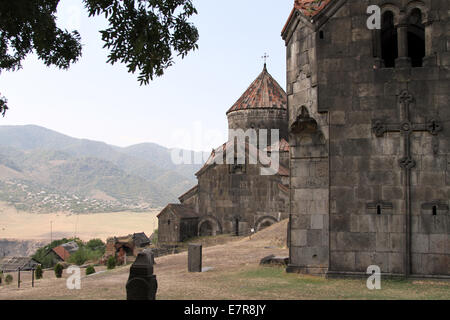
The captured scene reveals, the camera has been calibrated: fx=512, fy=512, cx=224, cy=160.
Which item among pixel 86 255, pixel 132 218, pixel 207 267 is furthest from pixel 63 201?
pixel 207 267

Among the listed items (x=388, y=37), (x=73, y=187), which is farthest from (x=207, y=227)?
(x=73, y=187)

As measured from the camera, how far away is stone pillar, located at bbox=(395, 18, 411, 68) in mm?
12344

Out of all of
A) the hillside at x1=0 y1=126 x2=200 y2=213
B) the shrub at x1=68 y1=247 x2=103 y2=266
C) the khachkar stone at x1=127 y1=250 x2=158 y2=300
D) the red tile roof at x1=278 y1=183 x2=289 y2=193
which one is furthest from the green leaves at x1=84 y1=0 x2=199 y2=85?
the hillside at x1=0 y1=126 x2=200 y2=213

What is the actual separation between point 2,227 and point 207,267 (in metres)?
82.4

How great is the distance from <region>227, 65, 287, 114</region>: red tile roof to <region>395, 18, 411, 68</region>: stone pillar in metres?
24.9

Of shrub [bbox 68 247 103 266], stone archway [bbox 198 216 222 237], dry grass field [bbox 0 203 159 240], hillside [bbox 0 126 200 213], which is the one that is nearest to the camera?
stone archway [bbox 198 216 222 237]

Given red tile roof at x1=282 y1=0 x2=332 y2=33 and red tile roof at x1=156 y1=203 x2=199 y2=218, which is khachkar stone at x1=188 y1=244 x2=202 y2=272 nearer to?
red tile roof at x1=282 y1=0 x2=332 y2=33

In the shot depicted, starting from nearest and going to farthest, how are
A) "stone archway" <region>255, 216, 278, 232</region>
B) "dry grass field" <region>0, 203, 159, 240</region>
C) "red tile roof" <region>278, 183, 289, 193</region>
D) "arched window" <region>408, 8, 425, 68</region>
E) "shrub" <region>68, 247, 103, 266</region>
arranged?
"arched window" <region>408, 8, 425, 68</region>, "red tile roof" <region>278, 183, 289, 193</region>, "stone archway" <region>255, 216, 278, 232</region>, "shrub" <region>68, 247, 103, 266</region>, "dry grass field" <region>0, 203, 159, 240</region>

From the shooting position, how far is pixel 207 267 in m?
16.6

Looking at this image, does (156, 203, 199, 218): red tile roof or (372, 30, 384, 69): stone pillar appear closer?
(372, 30, 384, 69): stone pillar

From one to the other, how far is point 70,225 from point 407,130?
87.5m

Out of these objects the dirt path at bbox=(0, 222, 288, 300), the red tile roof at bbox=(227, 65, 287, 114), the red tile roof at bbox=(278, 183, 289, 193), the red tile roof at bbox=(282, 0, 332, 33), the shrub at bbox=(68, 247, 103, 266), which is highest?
the red tile roof at bbox=(227, 65, 287, 114)

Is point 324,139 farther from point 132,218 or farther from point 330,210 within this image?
point 132,218

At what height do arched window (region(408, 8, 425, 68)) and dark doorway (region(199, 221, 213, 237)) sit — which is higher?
arched window (region(408, 8, 425, 68))
